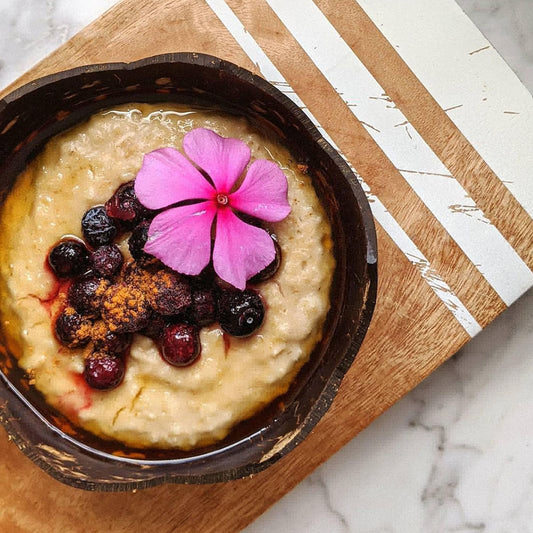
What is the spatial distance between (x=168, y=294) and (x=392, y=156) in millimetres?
706

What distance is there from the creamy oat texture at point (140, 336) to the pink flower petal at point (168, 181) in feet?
0.31

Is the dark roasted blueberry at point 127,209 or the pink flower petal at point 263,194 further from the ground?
the dark roasted blueberry at point 127,209

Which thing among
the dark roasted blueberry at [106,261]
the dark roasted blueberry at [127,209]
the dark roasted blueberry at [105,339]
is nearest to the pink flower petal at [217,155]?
the dark roasted blueberry at [127,209]

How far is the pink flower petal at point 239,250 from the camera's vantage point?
143 centimetres

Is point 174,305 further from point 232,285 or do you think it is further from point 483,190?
point 483,190

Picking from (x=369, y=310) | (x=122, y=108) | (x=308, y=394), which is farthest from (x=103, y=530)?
(x=122, y=108)

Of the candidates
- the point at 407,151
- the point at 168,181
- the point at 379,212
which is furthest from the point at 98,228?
the point at 407,151

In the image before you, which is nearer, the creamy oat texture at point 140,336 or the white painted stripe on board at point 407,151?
the creamy oat texture at point 140,336

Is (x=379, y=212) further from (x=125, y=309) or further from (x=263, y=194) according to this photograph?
(x=125, y=309)

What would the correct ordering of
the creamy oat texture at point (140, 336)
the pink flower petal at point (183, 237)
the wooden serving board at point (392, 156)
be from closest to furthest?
the pink flower petal at point (183, 237) → the creamy oat texture at point (140, 336) → the wooden serving board at point (392, 156)

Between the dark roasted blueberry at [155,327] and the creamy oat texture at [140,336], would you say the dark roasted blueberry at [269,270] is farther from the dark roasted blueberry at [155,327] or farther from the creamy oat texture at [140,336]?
the dark roasted blueberry at [155,327]

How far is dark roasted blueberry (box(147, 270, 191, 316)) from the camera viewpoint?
1.44m

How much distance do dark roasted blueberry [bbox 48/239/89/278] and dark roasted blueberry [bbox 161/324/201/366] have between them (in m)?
0.23

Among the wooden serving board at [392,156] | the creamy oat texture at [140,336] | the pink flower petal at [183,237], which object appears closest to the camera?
the pink flower petal at [183,237]
